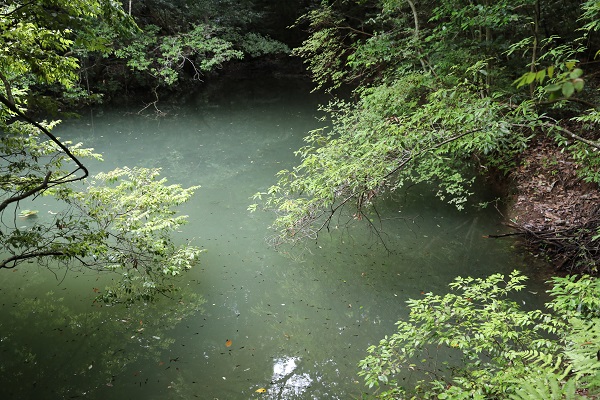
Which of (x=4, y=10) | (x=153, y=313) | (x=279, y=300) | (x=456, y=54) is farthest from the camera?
(x=456, y=54)

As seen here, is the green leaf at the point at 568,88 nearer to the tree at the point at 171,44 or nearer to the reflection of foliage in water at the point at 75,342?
the reflection of foliage in water at the point at 75,342

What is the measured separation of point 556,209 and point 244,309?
433 cm

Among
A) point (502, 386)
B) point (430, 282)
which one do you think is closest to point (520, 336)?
point (502, 386)

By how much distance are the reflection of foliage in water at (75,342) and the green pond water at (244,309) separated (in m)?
0.01

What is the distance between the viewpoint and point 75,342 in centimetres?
426

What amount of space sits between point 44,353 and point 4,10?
Result: 3.01 meters

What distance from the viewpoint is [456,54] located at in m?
5.98

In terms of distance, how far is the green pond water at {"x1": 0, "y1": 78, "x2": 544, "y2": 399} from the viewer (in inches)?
151

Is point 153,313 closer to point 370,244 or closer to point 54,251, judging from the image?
point 54,251

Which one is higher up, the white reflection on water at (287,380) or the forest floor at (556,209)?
the forest floor at (556,209)

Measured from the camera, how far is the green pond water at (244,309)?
3840 mm

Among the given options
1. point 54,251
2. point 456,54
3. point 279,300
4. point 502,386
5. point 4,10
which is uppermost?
point 456,54

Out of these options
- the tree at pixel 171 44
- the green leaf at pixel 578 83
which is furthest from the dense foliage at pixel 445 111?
the tree at pixel 171 44

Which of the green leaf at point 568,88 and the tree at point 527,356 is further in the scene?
the tree at point 527,356
